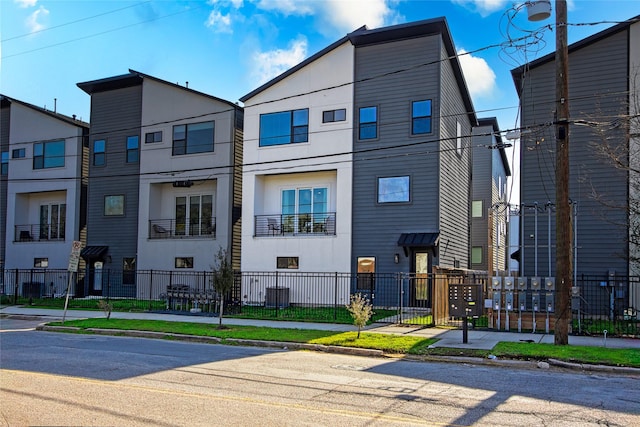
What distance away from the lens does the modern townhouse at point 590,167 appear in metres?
21.2

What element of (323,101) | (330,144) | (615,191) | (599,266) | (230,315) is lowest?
(230,315)

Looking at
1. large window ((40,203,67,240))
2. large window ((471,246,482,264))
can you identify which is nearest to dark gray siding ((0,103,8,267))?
large window ((40,203,67,240))

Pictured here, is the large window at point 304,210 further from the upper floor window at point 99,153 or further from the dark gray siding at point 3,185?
the dark gray siding at point 3,185

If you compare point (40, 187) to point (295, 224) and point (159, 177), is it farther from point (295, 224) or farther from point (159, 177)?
point (295, 224)

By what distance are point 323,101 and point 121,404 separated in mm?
20664

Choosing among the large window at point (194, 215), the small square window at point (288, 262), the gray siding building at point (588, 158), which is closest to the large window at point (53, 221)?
the large window at point (194, 215)

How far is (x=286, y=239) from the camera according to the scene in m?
27.1

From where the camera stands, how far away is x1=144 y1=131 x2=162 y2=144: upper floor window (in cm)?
3128

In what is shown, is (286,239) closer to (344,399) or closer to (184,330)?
(184,330)

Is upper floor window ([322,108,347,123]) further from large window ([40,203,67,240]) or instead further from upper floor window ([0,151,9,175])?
upper floor window ([0,151,9,175])

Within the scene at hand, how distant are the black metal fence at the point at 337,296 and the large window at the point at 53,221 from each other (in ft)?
8.96

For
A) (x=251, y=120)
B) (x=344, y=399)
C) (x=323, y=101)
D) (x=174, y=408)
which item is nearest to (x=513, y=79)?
(x=323, y=101)

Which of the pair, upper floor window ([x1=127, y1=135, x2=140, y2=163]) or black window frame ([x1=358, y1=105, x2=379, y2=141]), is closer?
black window frame ([x1=358, y1=105, x2=379, y2=141])

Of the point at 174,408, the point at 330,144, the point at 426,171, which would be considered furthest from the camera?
the point at 330,144
